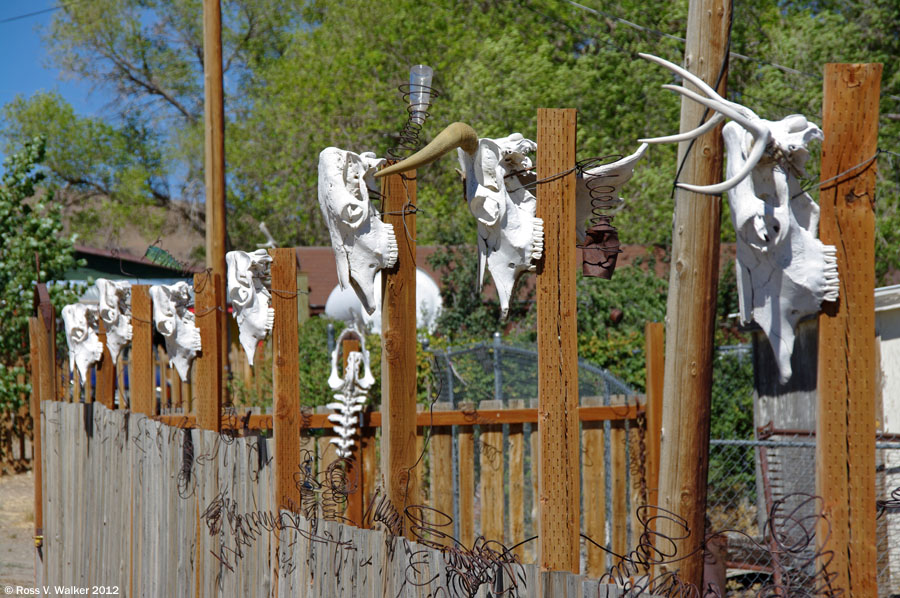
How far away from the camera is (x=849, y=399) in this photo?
2404 millimetres

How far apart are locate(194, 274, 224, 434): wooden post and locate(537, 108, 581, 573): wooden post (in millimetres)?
2292

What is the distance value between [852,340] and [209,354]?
10.5ft

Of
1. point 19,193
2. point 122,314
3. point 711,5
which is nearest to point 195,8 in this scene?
point 19,193

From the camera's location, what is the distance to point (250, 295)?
14.6ft

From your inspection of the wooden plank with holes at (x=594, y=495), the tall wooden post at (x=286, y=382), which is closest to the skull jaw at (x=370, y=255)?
the tall wooden post at (x=286, y=382)

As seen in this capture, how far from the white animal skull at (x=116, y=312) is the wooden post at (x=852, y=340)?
4.74 meters

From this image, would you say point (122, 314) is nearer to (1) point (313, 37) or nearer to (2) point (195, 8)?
(1) point (313, 37)

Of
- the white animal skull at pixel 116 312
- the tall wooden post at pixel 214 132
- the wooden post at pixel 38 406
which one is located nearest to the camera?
the white animal skull at pixel 116 312

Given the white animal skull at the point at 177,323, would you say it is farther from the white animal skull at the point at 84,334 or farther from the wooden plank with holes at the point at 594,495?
the wooden plank with holes at the point at 594,495

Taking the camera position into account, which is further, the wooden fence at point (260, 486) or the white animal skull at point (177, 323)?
the white animal skull at point (177, 323)

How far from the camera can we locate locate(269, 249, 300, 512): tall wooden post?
379 centimetres

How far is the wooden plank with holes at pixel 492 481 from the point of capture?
6.34 meters

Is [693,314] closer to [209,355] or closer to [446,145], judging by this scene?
[446,145]

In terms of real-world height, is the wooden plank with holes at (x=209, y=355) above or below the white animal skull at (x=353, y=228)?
below
